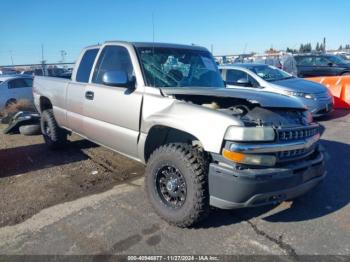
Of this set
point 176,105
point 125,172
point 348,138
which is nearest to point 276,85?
point 348,138

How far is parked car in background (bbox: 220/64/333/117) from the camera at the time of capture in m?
8.66

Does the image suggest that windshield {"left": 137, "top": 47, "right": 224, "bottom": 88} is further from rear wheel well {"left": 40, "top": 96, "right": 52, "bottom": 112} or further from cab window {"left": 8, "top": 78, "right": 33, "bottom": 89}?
cab window {"left": 8, "top": 78, "right": 33, "bottom": 89}

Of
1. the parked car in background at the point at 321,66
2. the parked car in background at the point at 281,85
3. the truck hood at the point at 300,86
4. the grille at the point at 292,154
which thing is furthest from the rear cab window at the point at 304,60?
the grille at the point at 292,154

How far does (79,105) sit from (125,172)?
49.6 inches

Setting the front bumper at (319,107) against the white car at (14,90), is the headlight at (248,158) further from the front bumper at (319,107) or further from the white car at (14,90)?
the white car at (14,90)

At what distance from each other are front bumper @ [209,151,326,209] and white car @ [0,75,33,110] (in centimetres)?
1298

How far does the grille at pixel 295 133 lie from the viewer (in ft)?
10.2

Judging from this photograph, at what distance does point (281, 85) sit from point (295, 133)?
20.4 ft

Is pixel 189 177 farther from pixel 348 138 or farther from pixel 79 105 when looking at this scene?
pixel 348 138

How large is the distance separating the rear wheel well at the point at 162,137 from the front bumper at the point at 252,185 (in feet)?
2.34

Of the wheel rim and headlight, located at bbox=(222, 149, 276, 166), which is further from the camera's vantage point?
the wheel rim

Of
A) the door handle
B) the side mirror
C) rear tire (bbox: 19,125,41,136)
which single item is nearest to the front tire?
the side mirror

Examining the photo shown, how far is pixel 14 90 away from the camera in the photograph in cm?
1432

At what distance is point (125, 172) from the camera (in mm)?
5156
